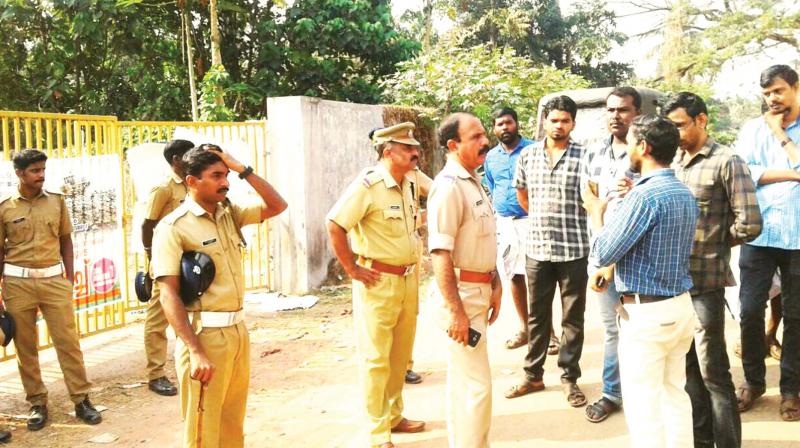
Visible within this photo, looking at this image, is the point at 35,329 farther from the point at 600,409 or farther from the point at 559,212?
the point at 600,409

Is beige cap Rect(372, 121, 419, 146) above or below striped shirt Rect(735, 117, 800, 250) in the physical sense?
above

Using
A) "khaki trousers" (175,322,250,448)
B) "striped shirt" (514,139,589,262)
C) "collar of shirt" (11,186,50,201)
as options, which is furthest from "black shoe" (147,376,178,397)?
"striped shirt" (514,139,589,262)

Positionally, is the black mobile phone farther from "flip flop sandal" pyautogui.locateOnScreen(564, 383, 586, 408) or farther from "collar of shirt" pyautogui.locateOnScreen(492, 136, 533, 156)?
Answer: "collar of shirt" pyautogui.locateOnScreen(492, 136, 533, 156)

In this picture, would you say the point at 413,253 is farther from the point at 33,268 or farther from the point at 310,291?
the point at 310,291

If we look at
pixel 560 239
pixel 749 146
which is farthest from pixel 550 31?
pixel 560 239

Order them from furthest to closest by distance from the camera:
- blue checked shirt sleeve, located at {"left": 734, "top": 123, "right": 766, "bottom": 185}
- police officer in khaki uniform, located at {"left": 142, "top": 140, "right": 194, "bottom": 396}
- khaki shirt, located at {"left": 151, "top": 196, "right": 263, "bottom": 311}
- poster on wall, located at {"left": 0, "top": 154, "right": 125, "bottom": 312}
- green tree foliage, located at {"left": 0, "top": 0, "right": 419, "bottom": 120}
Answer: green tree foliage, located at {"left": 0, "top": 0, "right": 419, "bottom": 120}
poster on wall, located at {"left": 0, "top": 154, "right": 125, "bottom": 312}
police officer in khaki uniform, located at {"left": 142, "top": 140, "right": 194, "bottom": 396}
blue checked shirt sleeve, located at {"left": 734, "top": 123, "right": 766, "bottom": 185}
khaki shirt, located at {"left": 151, "top": 196, "right": 263, "bottom": 311}

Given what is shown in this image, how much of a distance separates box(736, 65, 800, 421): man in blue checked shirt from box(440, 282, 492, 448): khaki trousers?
1854 mm

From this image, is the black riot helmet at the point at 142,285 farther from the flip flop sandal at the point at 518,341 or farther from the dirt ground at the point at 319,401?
the flip flop sandal at the point at 518,341

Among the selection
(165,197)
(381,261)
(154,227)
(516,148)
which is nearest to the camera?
(381,261)

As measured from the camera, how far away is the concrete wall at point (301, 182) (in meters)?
8.57

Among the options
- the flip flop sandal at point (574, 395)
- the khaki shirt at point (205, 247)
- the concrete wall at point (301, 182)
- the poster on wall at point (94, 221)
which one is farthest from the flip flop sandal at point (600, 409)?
the concrete wall at point (301, 182)

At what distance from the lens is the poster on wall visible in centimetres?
621

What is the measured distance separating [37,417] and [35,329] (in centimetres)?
65

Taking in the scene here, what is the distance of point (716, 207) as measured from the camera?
3.41m
